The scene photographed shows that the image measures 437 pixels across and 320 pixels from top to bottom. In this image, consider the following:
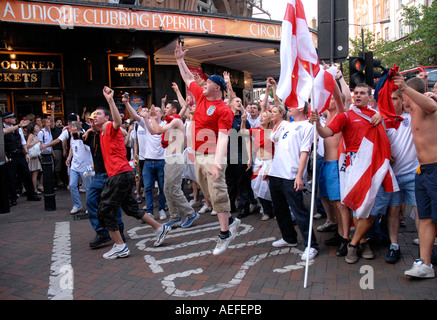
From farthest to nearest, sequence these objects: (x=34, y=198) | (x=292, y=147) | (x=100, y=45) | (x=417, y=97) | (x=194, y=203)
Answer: (x=100, y=45), (x=34, y=198), (x=194, y=203), (x=292, y=147), (x=417, y=97)

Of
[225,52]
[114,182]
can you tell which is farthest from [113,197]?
[225,52]

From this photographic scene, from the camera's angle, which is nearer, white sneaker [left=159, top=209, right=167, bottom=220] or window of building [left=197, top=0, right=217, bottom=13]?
white sneaker [left=159, top=209, right=167, bottom=220]

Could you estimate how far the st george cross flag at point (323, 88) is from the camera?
4.36m

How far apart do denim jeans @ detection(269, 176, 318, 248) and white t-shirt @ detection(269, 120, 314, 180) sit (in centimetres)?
11

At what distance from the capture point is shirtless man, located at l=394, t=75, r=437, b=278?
3785mm

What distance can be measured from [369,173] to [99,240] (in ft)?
12.7

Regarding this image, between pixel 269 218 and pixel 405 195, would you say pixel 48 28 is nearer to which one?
pixel 269 218

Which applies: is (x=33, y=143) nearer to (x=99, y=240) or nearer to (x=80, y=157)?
(x=80, y=157)

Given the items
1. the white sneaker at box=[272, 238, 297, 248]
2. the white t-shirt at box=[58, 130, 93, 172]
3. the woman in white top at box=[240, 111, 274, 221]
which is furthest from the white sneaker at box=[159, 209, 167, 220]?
the white sneaker at box=[272, 238, 297, 248]

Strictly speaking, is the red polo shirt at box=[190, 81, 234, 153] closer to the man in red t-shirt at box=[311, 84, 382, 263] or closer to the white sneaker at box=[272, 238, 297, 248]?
the man in red t-shirt at box=[311, 84, 382, 263]

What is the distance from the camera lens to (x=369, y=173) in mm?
4332

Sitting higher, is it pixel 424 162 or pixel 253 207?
pixel 424 162
